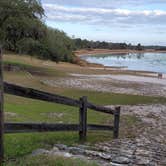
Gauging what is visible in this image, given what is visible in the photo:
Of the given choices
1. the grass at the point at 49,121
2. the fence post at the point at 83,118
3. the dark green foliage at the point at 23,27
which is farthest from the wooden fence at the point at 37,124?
the dark green foliage at the point at 23,27

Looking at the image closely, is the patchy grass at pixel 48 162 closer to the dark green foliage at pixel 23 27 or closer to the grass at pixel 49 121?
the grass at pixel 49 121

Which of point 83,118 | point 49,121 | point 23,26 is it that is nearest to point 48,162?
point 83,118

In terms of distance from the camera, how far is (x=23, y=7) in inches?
1697

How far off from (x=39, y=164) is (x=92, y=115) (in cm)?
1300

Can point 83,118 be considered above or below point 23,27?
below

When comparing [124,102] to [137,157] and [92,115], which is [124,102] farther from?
[137,157]

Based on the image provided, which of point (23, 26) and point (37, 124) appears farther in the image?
point (23, 26)

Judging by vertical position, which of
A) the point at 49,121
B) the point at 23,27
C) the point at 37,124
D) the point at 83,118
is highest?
the point at 23,27

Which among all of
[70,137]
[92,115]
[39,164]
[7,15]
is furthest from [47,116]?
[7,15]

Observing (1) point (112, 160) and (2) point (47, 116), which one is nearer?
→ (1) point (112, 160)

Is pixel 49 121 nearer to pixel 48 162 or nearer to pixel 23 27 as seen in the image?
pixel 48 162

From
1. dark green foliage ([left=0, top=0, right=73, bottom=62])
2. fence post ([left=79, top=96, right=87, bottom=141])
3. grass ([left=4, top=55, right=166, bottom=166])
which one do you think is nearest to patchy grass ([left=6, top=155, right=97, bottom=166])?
grass ([left=4, top=55, right=166, bottom=166])

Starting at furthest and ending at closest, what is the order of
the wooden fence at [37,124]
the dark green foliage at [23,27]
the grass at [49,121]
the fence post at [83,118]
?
the dark green foliage at [23,27], the fence post at [83,118], the grass at [49,121], the wooden fence at [37,124]

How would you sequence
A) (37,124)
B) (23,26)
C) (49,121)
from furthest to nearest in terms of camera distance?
(23,26)
(49,121)
(37,124)
